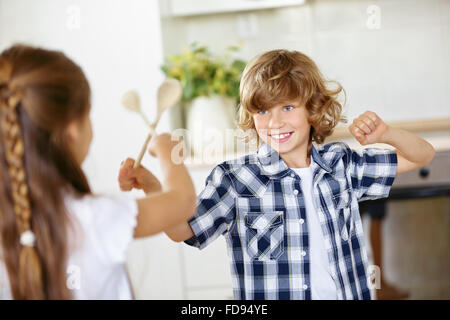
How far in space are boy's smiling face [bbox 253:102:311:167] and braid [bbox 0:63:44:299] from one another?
0.37 m

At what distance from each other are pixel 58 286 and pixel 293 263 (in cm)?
33

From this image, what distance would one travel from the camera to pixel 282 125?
0.80 meters

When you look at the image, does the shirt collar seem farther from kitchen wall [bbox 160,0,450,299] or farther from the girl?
kitchen wall [bbox 160,0,450,299]

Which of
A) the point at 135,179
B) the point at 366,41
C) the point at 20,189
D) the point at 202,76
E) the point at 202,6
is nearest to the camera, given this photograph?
the point at 20,189

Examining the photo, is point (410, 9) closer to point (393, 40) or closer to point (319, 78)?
point (393, 40)

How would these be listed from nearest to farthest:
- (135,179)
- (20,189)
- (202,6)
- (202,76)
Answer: (20,189) → (135,179) → (202,76) → (202,6)

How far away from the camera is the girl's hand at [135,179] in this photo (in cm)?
73

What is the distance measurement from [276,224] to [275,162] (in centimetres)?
10

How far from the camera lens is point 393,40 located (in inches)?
70.6

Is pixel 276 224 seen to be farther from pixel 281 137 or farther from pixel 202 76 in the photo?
pixel 202 76

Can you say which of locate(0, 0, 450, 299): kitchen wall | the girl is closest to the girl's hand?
the girl

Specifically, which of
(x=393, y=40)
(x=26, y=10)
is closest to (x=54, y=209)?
(x=26, y=10)

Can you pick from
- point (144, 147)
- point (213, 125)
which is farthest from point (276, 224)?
point (213, 125)

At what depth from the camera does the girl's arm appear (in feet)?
1.98
